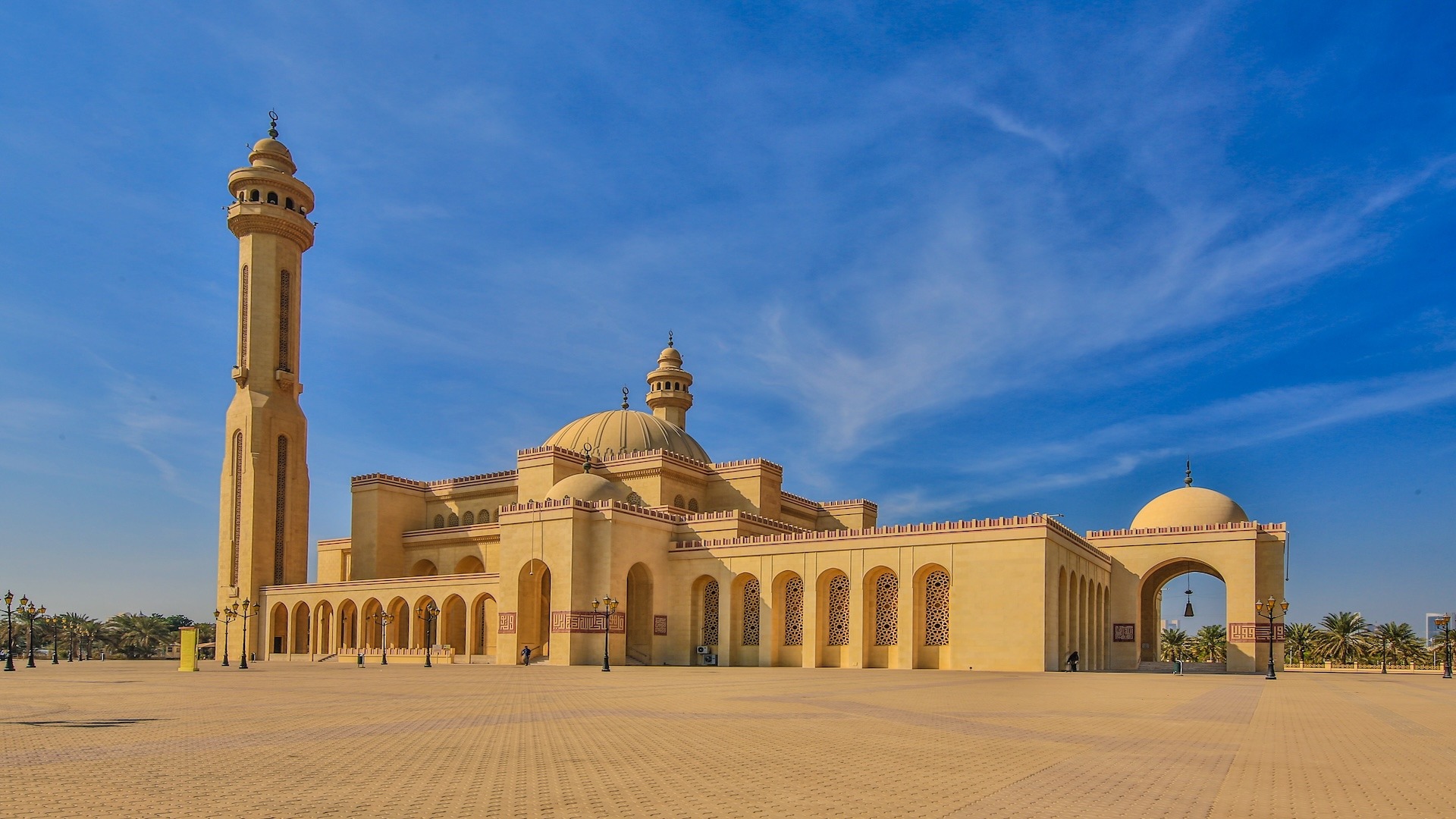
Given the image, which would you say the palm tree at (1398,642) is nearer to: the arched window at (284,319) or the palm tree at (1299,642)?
the palm tree at (1299,642)

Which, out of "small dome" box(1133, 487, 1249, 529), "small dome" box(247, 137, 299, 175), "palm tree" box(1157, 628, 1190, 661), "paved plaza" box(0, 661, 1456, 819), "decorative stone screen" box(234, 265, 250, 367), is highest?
"small dome" box(247, 137, 299, 175)

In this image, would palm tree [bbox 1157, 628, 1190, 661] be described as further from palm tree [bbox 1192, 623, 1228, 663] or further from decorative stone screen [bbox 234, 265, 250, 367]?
decorative stone screen [bbox 234, 265, 250, 367]

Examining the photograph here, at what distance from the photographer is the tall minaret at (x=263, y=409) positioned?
1714 inches

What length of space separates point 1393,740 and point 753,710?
7.45m

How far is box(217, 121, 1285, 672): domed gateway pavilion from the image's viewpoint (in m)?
32.7

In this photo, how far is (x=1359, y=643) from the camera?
49156mm

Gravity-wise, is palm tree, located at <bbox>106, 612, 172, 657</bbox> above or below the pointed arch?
below

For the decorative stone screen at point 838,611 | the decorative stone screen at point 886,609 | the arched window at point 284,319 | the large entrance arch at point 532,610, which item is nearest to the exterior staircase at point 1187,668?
the decorative stone screen at point 886,609

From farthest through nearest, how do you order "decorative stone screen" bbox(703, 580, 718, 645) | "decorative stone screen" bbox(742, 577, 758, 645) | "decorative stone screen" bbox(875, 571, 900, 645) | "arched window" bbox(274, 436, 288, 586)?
1. "arched window" bbox(274, 436, 288, 586)
2. "decorative stone screen" bbox(703, 580, 718, 645)
3. "decorative stone screen" bbox(742, 577, 758, 645)
4. "decorative stone screen" bbox(875, 571, 900, 645)

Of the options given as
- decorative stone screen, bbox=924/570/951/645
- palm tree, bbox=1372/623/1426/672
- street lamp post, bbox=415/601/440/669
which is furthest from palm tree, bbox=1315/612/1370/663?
street lamp post, bbox=415/601/440/669

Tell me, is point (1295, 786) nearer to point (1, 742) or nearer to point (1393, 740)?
point (1393, 740)

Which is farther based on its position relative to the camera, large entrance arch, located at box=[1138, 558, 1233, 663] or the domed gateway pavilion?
large entrance arch, located at box=[1138, 558, 1233, 663]

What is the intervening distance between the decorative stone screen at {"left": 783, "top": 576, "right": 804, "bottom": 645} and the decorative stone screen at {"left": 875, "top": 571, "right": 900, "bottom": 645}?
277 cm

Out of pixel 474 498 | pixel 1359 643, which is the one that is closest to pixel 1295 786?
pixel 474 498
